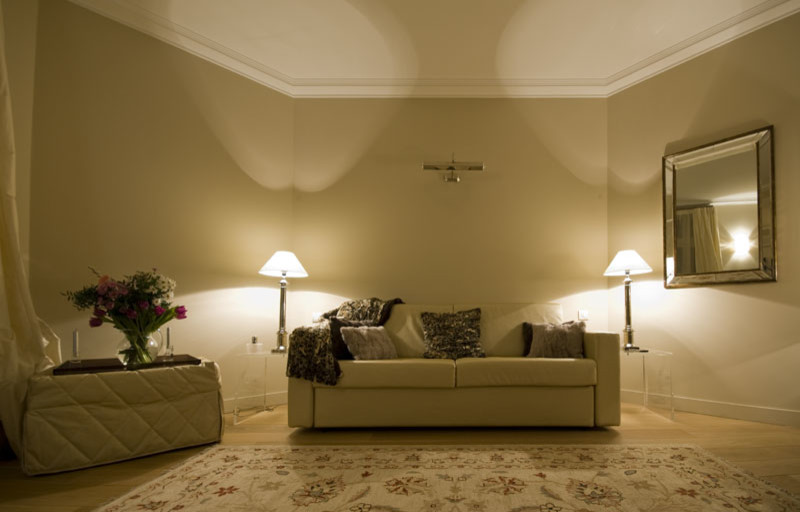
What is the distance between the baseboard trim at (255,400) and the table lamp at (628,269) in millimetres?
3057

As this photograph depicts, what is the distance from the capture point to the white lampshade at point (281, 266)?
13.4ft

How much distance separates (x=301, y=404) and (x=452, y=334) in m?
1.29

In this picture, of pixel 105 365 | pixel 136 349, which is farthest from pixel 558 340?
pixel 105 365

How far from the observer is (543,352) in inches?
147

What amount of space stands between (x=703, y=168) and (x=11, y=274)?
486cm

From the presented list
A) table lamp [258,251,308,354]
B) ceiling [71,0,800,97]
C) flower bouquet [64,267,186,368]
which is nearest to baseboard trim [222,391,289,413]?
table lamp [258,251,308,354]

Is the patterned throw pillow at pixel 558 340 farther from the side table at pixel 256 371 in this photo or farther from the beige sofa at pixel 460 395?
the side table at pixel 256 371

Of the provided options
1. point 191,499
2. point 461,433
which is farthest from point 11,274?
point 461,433

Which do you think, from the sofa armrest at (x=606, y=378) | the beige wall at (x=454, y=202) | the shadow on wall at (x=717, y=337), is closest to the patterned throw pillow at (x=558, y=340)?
the sofa armrest at (x=606, y=378)

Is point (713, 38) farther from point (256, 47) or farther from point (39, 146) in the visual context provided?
point (39, 146)

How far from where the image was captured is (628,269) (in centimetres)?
413

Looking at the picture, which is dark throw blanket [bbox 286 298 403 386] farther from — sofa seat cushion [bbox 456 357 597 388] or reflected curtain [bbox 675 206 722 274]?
reflected curtain [bbox 675 206 722 274]

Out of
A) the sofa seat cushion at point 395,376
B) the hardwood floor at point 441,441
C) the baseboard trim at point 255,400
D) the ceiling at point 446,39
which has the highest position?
the ceiling at point 446,39

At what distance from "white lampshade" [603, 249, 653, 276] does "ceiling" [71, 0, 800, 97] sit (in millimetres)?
1701
